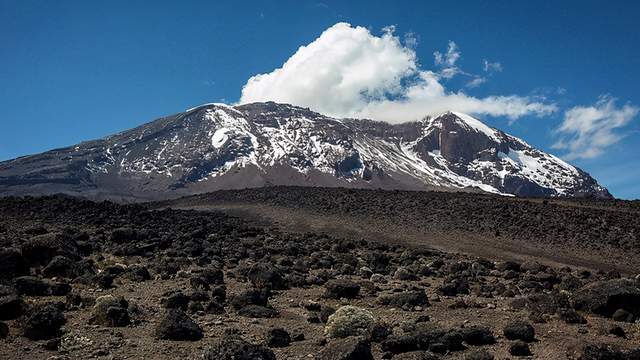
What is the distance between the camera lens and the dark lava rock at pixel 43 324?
42.6 ft

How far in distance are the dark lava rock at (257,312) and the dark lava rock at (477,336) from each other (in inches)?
230

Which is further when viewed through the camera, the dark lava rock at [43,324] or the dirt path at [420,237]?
the dirt path at [420,237]

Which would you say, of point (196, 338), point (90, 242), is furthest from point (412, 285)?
point (90, 242)

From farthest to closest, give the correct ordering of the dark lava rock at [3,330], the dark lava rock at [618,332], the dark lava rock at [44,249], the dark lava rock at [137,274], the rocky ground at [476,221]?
the rocky ground at [476,221], the dark lava rock at [44,249], the dark lava rock at [137,274], the dark lava rock at [618,332], the dark lava rock at [3,330]

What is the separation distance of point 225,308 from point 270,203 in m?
36.3

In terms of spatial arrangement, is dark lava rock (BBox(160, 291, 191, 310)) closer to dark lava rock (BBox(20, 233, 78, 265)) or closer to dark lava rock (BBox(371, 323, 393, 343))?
dark lava rock (BBox(371, 323, 393, 343))

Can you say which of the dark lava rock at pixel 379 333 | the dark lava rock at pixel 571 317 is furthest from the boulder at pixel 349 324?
the dark lava rock at pixel 571 317

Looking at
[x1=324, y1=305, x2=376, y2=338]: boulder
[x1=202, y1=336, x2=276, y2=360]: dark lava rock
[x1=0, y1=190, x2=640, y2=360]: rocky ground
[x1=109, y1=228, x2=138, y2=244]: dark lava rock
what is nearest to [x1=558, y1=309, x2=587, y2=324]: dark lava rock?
[x1=0, y1=190, x2=640, y2=360]: rocky ground

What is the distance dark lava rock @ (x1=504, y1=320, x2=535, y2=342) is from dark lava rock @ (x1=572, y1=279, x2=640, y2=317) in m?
4.06

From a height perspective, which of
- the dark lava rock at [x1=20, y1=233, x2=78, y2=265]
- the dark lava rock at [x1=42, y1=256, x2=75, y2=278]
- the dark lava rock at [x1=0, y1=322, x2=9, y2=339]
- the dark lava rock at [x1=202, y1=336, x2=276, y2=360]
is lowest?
the dark lava rock at [x1=0, y1=322, x2=9, y2=339]

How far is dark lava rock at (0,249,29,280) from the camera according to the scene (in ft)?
62.6

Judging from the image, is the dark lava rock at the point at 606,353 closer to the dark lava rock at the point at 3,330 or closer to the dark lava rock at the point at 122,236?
the dark lava rock at the point at 3,330

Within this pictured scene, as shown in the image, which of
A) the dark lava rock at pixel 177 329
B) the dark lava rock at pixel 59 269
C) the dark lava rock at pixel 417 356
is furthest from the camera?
the dark lava rock at pixel 59 269

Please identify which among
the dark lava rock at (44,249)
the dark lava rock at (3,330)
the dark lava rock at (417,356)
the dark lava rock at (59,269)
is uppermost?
the dark lava rock at (44,249)
